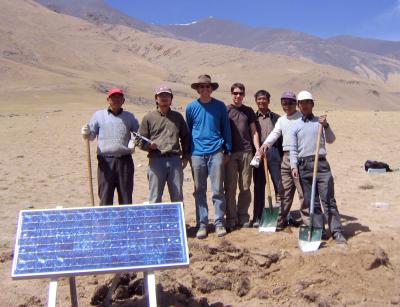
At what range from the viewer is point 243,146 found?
619cm

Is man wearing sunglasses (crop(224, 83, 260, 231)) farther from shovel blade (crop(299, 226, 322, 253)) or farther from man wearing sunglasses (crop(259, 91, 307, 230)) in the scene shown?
shovel blade (crop(299, 226, 322, 253))

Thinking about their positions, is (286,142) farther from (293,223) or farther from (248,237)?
(293,223)

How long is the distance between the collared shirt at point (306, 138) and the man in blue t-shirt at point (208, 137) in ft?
→ 2.30

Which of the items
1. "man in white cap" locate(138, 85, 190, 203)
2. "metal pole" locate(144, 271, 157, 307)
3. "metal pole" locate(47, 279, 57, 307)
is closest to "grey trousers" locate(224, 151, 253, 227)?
"man in white cap" locate(138, 85, 190, 203)

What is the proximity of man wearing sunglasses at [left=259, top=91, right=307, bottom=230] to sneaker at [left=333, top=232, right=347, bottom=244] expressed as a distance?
0.47m

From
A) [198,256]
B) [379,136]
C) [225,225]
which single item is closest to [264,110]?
[225,225]

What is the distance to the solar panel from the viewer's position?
388 cm

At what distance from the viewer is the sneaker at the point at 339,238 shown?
5742 millimetres

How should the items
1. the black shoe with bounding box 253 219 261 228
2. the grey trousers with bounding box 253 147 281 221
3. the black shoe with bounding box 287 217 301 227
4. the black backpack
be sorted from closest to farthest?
1. the grey trousers with bounding box 253 147 281 221
2. the black shoe with bounding box 253 219 261 228
3. the black shoe with bounding box 287 217 301 227
4. the black backpack

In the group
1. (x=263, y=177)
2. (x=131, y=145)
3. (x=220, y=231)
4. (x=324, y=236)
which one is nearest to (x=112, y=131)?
(x=131, y=145)

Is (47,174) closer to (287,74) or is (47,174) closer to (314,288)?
(314,288)

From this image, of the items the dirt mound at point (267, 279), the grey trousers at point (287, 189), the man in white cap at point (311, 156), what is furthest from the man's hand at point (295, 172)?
the dirt mound at point (267, 279)

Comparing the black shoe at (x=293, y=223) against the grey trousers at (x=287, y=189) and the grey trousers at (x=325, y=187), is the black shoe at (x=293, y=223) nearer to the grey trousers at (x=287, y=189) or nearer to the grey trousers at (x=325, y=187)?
the grey trousers at (x=287, y=189)

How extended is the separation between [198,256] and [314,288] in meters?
1.27
